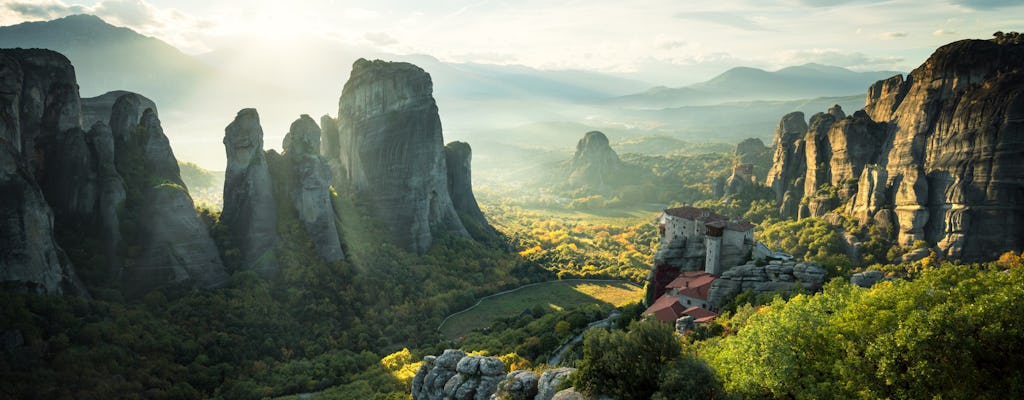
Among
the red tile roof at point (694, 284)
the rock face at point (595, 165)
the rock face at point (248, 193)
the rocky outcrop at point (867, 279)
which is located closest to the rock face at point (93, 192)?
the rock face at point (248, 193)

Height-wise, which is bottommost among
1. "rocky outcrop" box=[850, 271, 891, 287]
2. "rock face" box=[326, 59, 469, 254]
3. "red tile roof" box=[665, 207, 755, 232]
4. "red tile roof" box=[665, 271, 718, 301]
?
"red tile roof" box=[665, 271, 718, 301]

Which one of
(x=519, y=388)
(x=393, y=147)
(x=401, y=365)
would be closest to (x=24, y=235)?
(x=401, y=365)

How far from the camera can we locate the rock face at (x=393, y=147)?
70938 millimetres

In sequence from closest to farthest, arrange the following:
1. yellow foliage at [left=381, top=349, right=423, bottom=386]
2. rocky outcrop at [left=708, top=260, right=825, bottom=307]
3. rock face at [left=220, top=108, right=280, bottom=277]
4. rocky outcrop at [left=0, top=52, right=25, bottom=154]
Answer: rocky outcrop at [left=0, top=52, right=25, bottom=154], rocky outcrop at [left=708, top=260, right=825, bottom=307], yellow foliage at [left=381, top=349, right=423, bottom=386], rock face at [left=220, top=108, right=280, bottom=277]

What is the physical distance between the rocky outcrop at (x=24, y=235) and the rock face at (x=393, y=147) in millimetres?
37531

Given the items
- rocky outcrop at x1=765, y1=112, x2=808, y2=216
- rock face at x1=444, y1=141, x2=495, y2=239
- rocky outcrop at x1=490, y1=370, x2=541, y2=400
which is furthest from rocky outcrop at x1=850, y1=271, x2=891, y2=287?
rock face at x1=444, y1=141, x2=495, y2=239

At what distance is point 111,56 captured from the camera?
477 ft

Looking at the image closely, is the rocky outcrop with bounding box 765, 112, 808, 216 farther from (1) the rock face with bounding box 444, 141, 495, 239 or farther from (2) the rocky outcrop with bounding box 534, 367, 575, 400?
(2) the rocky outcrop with bounding box 534, 367, 575, 400

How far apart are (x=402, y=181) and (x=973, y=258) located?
6228 centimetres

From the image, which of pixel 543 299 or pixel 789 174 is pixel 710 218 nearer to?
pixel 543 299

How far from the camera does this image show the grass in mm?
58156

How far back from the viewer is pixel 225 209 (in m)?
53.1

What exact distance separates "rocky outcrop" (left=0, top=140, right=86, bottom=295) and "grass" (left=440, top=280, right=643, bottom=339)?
3212 cm

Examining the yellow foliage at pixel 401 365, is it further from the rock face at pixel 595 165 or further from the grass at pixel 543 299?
the rock face at pixel 595 165
